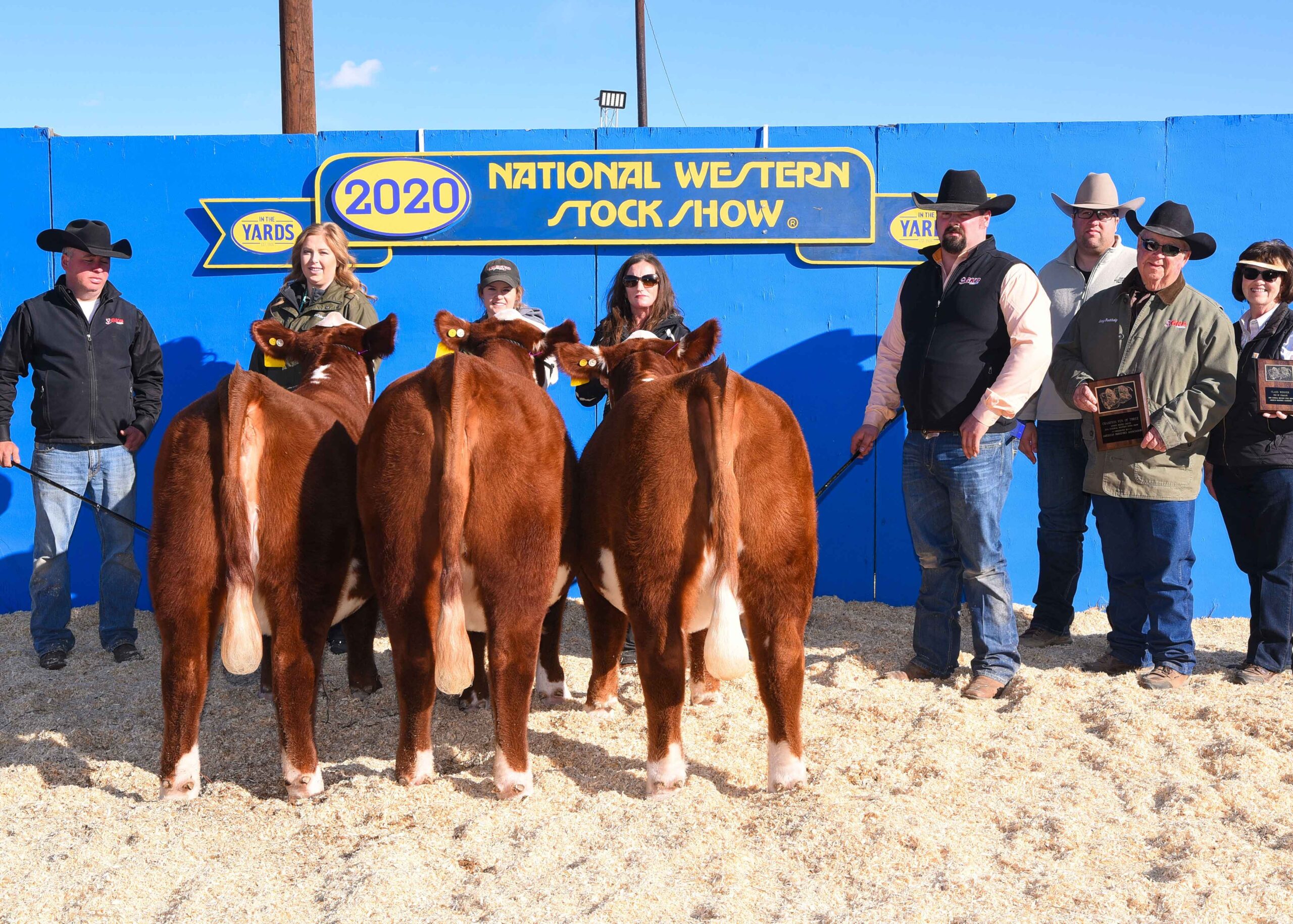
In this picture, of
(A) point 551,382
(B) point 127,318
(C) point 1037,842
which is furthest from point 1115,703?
(B) point 127,318

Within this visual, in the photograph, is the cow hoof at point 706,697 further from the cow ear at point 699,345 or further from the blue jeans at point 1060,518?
the blue jeans at point 1060,518

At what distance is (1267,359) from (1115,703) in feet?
5.86

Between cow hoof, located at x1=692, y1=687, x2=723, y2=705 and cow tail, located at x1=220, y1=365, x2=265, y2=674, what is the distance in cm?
196

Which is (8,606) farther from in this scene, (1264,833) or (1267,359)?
(1267,359)

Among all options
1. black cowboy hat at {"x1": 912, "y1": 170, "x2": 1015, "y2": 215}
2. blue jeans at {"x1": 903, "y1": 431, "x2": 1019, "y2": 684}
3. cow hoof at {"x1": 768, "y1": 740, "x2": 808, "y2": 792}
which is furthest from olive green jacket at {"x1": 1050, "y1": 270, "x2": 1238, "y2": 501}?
cow hoof at {"x1": 768, "y1": 740, "x2": 808, "y2": 792}

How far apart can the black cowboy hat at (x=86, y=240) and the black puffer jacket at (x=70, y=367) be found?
209 mm

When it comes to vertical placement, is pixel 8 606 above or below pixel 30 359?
below

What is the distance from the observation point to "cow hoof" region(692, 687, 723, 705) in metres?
4.52

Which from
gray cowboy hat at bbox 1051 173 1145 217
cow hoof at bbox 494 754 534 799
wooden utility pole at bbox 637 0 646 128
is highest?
wooden utility pole at bbox 637 0 646 128

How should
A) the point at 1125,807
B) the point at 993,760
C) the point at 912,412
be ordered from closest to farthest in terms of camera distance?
the point at 1125,807, the point at 993,760, the point at 912,412

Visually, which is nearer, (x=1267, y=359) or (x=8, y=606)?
(x=1267, y=359)

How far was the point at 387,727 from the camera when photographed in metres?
4.34

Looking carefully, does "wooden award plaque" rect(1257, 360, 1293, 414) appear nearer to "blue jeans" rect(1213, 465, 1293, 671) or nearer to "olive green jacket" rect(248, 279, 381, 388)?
"blue jeans" rect(1213, 465, 1293, 671)

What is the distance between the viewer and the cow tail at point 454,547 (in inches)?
125
